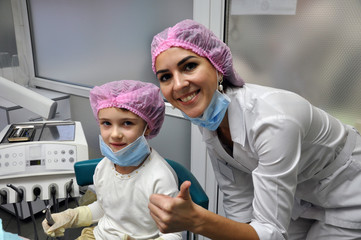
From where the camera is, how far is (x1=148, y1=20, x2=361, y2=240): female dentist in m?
0.88

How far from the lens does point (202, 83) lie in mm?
980

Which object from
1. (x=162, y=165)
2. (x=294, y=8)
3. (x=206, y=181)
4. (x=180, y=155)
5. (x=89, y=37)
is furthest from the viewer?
(x=89, y=37)

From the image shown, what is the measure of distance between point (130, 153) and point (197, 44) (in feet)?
1.54

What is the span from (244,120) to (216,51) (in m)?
0.24

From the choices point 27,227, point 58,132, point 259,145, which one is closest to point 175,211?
point 259,145

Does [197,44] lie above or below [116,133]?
above

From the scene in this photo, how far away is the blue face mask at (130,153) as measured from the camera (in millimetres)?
1169

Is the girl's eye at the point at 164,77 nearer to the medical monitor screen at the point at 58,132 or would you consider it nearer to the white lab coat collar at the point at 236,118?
the white lab coat collar at the point at 236,118

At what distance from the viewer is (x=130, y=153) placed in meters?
1.18

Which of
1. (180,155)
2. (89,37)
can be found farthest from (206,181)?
(89,37)

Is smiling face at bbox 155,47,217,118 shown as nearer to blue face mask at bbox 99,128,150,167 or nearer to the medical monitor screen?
blue face mask at bbox 99,128,150,167

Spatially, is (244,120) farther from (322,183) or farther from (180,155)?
(180,155)

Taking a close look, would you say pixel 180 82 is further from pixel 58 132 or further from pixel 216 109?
pixel 58 132

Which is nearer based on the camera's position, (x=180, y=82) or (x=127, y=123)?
(x=180, y=82)
